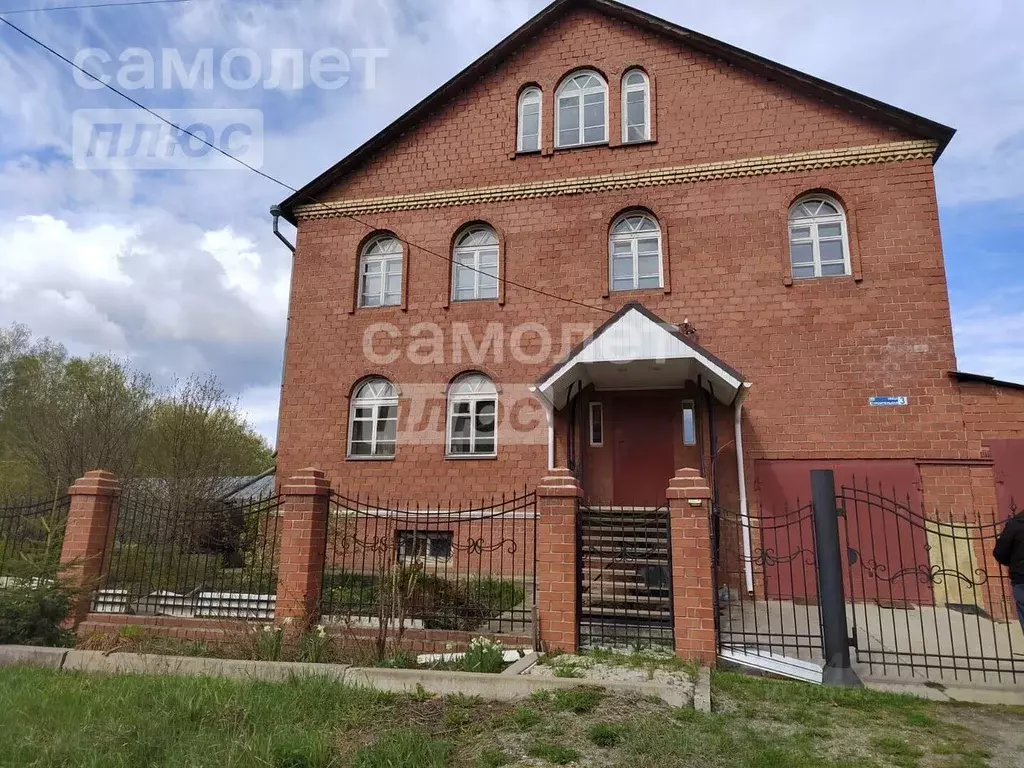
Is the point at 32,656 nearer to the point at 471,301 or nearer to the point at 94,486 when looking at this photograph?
the point at 94,486

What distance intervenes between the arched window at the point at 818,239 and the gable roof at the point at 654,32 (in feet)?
5.67

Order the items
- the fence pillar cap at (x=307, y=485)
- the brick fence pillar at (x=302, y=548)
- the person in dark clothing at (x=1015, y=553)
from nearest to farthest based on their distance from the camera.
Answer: the person in dark clothing at (x=1015, y=553), the brick fence pillar at (x=302, y=548), the fence pillar cap at (x=307, y=485)

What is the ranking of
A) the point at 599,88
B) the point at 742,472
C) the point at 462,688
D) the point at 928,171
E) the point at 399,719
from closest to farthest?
the point at 399,719
the point at 462,688
the point at 742,472
the point at 928,171
the point at 599,88

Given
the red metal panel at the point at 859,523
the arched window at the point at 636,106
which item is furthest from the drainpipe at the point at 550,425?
the arched window at the point at 636,106

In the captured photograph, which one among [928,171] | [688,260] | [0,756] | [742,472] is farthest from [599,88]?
[0,756]

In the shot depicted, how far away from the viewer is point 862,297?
11000 millimetres

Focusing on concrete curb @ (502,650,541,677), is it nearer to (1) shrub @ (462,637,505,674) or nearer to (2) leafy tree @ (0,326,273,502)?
(1) shrub @ (462,637,505,674)

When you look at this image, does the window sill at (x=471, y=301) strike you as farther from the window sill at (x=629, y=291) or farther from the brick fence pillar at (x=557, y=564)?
the brick fence pillar at (x=557, y=564)

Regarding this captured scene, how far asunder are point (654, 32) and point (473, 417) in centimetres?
848

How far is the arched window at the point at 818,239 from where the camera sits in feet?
37.4

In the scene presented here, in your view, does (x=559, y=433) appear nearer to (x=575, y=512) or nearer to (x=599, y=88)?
(x=575, y=512)

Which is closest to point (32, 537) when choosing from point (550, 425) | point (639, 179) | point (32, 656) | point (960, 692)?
point (32, 656)

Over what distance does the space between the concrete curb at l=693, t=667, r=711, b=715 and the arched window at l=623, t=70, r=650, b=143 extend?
10.1m

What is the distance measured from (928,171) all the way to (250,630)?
40.9 ft
